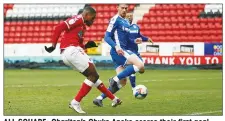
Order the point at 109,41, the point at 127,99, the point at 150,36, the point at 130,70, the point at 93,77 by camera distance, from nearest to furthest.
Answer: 1. the point at 93,77
2. the point at 109,41
3. the point at 130,70
4. the point at 127,99
5. the point at 150,36

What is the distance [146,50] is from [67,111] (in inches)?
482

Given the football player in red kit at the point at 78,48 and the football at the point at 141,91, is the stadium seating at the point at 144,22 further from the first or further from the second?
the football player in red kit at the point at 78,48

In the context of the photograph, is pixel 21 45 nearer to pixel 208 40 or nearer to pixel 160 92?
pixel 208 40

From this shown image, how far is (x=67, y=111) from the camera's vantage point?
28.6ft

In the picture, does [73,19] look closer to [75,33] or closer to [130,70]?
[75,33]

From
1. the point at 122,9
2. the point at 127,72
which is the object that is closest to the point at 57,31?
the point at 122,9

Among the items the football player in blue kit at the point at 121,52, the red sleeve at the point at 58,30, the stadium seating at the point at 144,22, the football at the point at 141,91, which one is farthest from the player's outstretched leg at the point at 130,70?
the stadium seating at the point at 144,22

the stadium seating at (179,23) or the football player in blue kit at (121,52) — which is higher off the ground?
the football player in blue kit at (121,52)

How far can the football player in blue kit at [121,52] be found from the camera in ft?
30.7

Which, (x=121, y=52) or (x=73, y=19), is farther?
(x=121, y=52)

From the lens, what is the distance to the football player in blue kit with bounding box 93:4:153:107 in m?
9.36

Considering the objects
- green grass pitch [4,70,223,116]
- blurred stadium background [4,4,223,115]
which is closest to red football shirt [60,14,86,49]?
green grass pitch [4,70,223,116]

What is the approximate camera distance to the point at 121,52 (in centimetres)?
935

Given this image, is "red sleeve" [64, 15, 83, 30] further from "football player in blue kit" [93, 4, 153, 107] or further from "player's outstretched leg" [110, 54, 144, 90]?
"player's outstretched leg" [110, 54, 144, 90]
